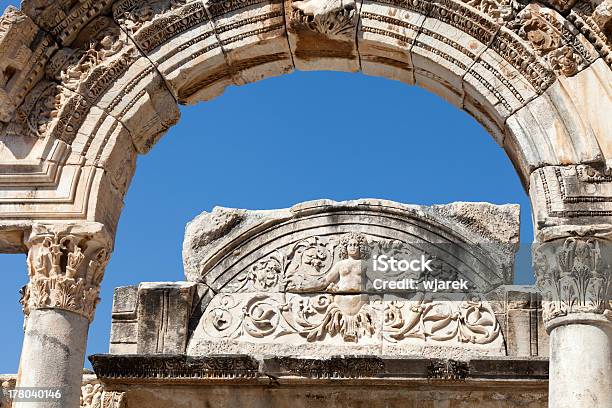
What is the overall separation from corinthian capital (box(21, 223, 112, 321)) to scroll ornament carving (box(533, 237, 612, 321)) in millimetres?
3904

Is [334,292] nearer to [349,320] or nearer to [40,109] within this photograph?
[349,320]

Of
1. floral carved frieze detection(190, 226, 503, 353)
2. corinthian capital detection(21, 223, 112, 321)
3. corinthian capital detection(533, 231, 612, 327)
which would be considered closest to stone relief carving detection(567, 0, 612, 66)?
corinthian capital detection(533, 231, 612, 327)

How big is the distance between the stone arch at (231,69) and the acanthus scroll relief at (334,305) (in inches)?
111

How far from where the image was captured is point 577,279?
9695 mm

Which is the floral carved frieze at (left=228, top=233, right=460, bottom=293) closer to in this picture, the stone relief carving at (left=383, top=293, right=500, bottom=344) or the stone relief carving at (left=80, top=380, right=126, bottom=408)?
the stone relief carving at (left=383, top=293, right=500, bottom=344)

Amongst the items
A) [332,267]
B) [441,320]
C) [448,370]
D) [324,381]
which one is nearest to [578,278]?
[448,370]

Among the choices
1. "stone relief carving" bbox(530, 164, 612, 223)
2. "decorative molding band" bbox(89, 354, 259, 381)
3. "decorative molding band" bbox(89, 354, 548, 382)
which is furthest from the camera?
"decorative molding band" bbox(89, 354, 259, 381)

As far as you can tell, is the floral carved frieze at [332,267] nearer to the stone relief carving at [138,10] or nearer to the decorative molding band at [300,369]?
the decorative molding band at [300,369]

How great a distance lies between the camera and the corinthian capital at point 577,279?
9594mm

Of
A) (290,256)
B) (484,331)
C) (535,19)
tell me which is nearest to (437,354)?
(484,331)

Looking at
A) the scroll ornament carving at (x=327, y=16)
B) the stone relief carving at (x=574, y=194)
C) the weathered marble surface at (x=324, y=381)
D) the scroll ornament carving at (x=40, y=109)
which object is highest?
the scroll ornament carving at (x=327, y=16)

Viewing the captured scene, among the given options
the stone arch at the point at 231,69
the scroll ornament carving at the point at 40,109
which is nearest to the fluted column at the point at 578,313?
the stone arch at the point at 231,69

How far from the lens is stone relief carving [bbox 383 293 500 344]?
522 inches

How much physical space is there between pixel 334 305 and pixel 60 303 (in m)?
4.24
